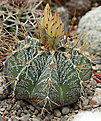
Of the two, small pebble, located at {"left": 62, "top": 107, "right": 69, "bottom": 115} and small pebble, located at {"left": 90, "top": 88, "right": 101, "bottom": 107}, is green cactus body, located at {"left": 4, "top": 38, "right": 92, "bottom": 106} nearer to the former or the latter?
small pebble, located at {"left": 62, "top": 107, "right": 69, "bottom": 115}

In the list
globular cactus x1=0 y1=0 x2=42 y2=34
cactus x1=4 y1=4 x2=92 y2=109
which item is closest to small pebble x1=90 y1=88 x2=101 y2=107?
cactus x1=4 y1=4 x2=92 y2=109

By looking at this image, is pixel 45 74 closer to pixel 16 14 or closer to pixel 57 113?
pixel 57 113

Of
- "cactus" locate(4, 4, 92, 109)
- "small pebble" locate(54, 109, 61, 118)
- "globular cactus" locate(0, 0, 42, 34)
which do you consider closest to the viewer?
"cactus" locate(4, 4, 92, 109)

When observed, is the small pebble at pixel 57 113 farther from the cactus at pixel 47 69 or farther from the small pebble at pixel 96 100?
the small pebble at pixel 96 100

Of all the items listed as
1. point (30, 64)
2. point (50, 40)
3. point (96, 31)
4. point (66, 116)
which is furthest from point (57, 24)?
point (96, 31)

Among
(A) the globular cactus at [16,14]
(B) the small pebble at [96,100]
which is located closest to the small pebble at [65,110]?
(B) the small pebble at [96,100]

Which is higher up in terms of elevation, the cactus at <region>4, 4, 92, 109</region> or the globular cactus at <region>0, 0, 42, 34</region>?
the globular cactus at <region>0, 0, 42, 34</region>

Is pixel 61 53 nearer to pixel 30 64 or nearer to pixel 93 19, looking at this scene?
pixel 30 64
